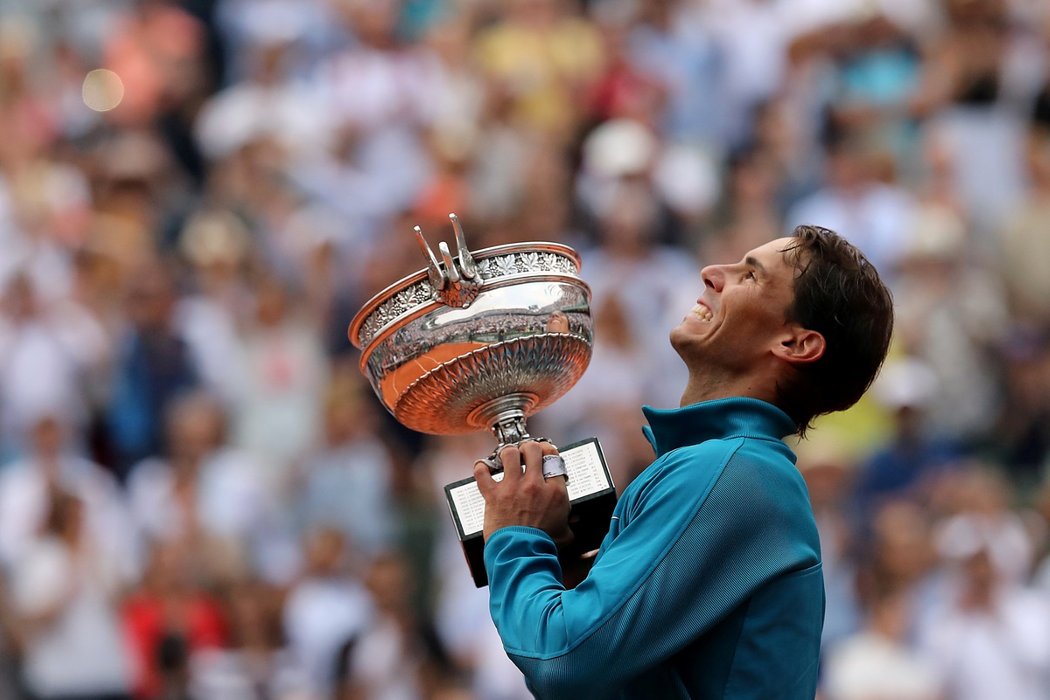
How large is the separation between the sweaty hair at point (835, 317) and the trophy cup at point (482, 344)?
0.40 metres

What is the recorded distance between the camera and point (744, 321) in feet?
10.2

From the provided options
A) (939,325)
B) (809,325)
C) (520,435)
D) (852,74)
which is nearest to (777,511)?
(809,325)

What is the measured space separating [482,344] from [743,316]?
1.53ft

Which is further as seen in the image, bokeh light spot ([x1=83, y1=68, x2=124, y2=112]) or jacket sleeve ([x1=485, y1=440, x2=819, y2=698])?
bokeh light spot ([x1=83, y1=68, x2=124, y2=112])

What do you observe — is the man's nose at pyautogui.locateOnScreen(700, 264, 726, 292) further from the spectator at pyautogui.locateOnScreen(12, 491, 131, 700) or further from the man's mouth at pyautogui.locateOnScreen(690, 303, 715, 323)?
the spectator at pyautogui.locateOnScreen(12, 491, 131, 700)

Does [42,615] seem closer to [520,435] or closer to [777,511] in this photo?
[520,435]

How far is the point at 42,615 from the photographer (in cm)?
775

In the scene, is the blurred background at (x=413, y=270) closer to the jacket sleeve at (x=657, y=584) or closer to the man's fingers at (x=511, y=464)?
the man's fingers at (x=511, y=464)

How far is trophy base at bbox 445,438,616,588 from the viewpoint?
126 inches

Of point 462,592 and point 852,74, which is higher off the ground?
point 852,74

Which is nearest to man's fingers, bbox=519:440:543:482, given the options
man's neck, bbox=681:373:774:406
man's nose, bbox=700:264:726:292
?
man's neck, bbox=681:373:774:406

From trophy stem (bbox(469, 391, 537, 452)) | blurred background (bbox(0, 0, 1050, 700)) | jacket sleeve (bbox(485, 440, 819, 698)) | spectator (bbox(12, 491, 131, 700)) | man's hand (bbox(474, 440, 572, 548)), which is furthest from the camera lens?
blurred background (bbox(0, 0, 1050, 700))

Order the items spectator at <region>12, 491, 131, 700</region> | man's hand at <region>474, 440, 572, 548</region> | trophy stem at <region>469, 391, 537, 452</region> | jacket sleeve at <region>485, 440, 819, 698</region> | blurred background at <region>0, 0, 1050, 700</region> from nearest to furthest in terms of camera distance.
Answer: jacket sleeve at <region>485, 440, 819, 698</region> → man's hand at <region>474, 440, 572, 548</region> → trophy stem at <region>469, 391, 537, 452</region> → spectator at <region>12, 491, 131, 700</region> → blurred background at <region>0, 0, 1050, 700</region>

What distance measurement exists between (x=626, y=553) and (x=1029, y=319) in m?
7.30
